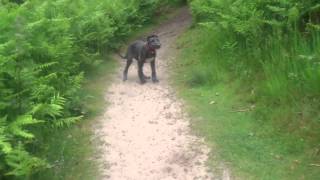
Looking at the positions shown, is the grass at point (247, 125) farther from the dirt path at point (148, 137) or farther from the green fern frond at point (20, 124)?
the green fern frond at point (20, 124)

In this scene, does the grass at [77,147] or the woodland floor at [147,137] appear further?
the woodland floor at [147,137]

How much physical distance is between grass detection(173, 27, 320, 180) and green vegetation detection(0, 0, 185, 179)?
1.98 metres

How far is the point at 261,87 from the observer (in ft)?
28.6

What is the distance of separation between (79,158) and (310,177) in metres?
3.31

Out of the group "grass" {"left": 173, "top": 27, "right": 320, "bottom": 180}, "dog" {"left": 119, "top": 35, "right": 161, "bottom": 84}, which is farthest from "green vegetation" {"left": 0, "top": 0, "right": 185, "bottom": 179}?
"grass" {"left": 173, "top": 27, "right": 320, "bottom": 180}

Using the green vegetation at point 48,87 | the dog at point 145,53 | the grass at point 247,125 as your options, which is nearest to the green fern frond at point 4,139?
the green vegetation at point 48,87

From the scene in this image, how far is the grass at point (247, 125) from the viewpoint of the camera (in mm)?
6754

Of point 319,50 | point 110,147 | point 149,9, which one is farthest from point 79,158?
point 149,9

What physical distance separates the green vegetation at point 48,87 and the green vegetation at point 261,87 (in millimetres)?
2073

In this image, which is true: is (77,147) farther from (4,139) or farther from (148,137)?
(4,139)

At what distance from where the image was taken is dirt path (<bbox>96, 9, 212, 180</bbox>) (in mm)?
6848

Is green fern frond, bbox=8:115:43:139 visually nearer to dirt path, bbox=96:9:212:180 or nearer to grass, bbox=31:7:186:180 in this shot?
grass, bbox=31:7:186:180

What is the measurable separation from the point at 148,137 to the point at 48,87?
1895 mm

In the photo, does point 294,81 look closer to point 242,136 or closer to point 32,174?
point 242,136
